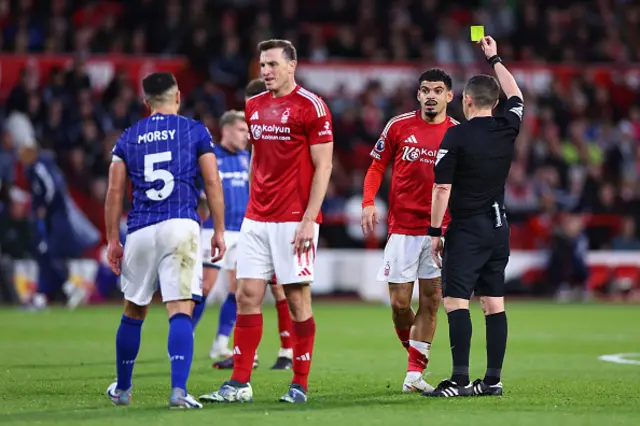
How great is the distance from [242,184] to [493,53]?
419 centimetres

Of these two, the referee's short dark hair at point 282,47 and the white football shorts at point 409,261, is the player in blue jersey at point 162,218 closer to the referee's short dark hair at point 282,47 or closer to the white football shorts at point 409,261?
the referee's short dark hair at point 282,47

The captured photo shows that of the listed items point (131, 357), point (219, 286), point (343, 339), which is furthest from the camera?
point (219, 286)

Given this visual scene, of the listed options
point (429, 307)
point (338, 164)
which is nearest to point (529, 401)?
point (429, 307)

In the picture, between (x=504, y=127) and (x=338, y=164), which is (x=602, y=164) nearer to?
(x=338, y=164)

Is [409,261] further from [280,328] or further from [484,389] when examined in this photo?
[280,328]

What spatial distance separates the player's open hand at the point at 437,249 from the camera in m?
9.02

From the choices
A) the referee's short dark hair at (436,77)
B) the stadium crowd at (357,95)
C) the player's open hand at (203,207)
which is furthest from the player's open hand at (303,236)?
the stadium crowd at (357,95)

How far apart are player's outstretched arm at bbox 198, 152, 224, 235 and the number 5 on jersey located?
0.23 metres

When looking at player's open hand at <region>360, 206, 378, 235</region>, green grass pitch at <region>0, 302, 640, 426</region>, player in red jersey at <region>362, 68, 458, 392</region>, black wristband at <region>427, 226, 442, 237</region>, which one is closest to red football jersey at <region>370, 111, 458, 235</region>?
player in red jersey at <region>362, 68, 458, 392</region>

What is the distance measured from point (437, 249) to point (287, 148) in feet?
4.64

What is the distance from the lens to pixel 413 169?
9.85 meters

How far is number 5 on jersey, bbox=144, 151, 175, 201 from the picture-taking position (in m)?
8.13

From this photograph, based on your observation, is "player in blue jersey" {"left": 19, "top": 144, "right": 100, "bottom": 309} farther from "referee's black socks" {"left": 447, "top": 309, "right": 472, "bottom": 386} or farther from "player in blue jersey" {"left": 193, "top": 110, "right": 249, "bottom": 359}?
"referee's black socks" {"left": 447, "top": 309, "right": 472, "bottom": 386}

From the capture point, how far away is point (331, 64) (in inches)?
1025
